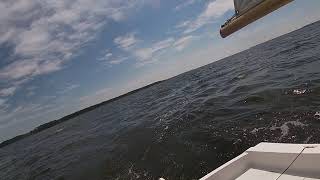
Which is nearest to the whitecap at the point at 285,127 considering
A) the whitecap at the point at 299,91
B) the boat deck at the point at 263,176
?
the whitecap at the point at 299,91

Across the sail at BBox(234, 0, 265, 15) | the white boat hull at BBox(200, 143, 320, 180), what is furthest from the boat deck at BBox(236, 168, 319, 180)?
the sail at BBox(234, 0, 265, 15)

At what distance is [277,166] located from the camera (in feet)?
16.4

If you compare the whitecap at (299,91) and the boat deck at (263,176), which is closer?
the boat deck at (263,176)

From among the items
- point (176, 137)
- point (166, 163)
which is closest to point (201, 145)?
point (166, 163)

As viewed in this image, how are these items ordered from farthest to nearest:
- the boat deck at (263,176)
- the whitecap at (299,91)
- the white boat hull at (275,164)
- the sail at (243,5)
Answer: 1. the whitecap at (299,91)
2. the boat deck at (263,176)
3. the white boat hull at (275,164)
4. the sail at (243,5)

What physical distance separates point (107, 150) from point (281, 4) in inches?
657

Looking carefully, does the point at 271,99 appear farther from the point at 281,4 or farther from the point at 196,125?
the point at 281,4

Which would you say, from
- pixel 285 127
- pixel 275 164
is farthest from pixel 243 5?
pixel 285 127

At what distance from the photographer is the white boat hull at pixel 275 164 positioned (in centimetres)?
446

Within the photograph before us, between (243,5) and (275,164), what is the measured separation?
283cm

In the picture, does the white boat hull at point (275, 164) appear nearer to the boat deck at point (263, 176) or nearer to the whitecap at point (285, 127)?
the boat deck at point (263, 176)

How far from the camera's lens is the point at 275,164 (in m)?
5.01

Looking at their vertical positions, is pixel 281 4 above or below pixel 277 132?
above

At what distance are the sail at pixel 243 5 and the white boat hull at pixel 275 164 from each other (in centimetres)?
242
